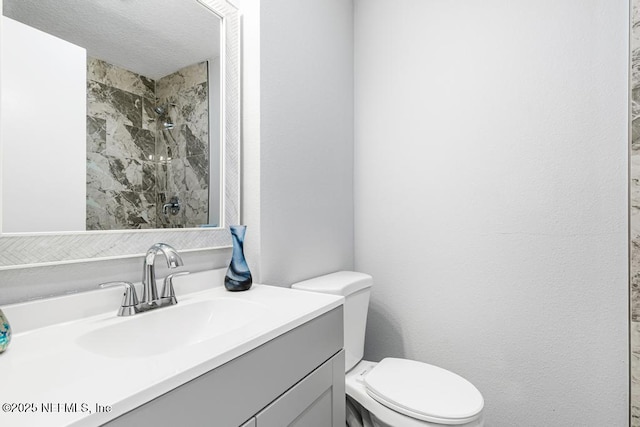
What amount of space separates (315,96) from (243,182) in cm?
55

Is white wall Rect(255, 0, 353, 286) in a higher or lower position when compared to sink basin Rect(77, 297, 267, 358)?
higher

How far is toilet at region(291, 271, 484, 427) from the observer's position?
104 centimetres

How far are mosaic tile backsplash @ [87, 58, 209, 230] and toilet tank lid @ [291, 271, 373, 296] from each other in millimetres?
465

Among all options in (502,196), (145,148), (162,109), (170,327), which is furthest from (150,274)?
(502,196)

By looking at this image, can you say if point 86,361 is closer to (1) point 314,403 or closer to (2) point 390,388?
(1) point 314,403

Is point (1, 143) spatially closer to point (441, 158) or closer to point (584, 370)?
point (441, 158)

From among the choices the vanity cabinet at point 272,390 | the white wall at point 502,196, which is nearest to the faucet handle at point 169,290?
the vanity cabinet at point 272,390

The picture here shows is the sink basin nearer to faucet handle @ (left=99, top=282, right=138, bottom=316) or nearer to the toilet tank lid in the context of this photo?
faucet handle @ (left=99, top=282, right=138, bottom=316)

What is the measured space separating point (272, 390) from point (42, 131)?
0.79 metres

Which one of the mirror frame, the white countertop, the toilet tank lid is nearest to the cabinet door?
the white countertop

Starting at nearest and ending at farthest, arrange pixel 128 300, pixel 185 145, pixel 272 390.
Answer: pixel 272 390
pixel 128 300
pixel 185 145

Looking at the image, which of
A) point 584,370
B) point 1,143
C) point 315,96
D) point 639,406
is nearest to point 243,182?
point 315,96

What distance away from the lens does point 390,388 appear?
116 cm

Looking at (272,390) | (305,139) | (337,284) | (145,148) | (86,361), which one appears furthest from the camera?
(305,139)
